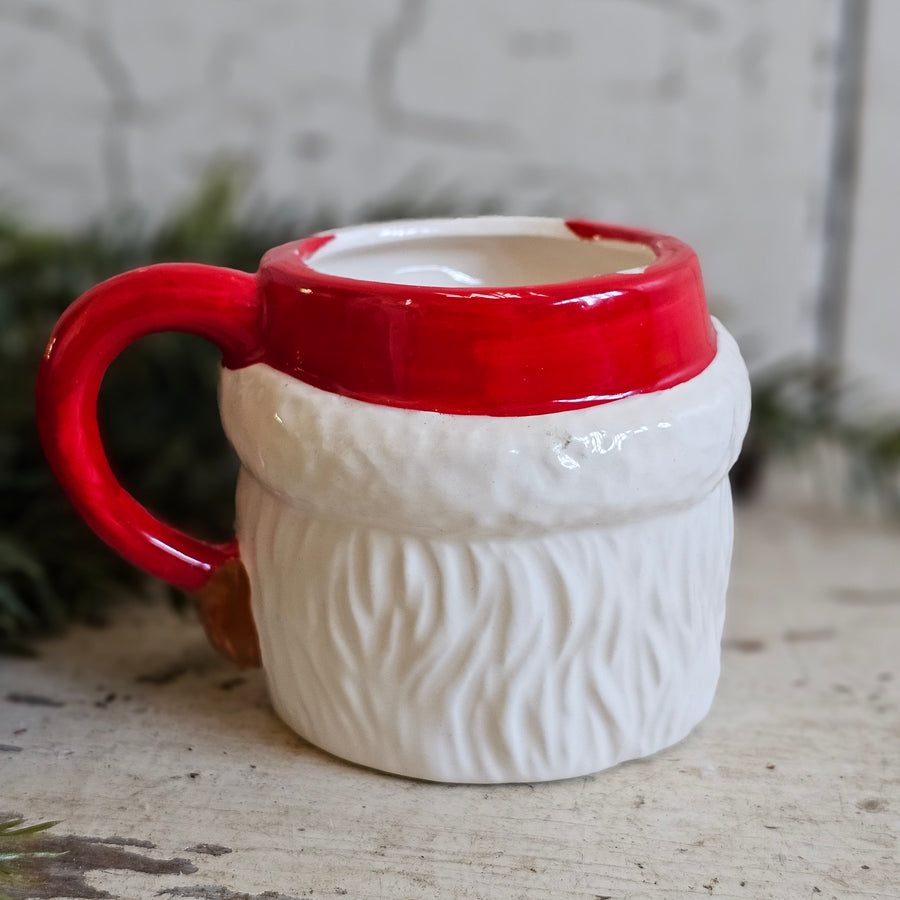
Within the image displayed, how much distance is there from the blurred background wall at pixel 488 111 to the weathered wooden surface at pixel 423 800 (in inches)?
17.6

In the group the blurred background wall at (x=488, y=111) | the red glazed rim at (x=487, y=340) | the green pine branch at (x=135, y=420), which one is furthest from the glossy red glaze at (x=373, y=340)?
the blurred background wall at (x=488, y=111)

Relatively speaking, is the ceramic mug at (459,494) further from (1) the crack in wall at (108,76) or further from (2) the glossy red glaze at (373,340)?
(1) the crack in wall at (108,76)

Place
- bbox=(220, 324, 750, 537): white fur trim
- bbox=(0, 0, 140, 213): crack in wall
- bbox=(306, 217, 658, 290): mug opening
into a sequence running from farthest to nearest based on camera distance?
bbox=(0, 0, 140, 213): crack in wall, bbox=(306, 217, 658, 290): mug opening, bbox=(220, 324, 750, 537): white fur trim

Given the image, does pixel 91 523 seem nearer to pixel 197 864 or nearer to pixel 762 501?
pixel 197 864

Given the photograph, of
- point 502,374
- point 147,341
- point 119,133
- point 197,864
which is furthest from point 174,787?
point 119,133

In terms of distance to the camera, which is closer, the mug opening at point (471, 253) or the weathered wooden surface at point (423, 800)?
the weathered wooden surface at point (423, 800)

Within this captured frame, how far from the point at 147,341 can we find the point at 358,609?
0.34 meters

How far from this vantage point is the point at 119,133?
0.93 meters

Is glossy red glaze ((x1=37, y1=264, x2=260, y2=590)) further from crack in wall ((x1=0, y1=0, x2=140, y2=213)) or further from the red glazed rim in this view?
crack in wall ((x1=0, y1=0, x2=140, y2=213))

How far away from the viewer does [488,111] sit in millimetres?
922

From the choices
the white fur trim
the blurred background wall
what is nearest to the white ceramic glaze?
the white fur trim

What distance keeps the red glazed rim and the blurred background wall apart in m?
0.48

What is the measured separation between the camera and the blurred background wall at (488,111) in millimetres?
900

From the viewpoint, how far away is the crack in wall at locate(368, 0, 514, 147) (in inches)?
35.4
